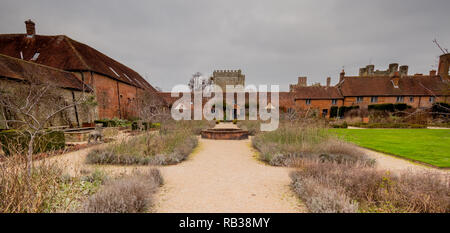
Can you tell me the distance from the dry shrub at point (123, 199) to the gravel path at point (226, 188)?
240 mm

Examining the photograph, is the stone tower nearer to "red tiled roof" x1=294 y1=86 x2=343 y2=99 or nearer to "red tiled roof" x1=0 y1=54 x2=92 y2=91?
"red tiled roof" x1=294 y1=86 x2=343 y2=99

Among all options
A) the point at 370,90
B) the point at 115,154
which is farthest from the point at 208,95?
the point at 115,154

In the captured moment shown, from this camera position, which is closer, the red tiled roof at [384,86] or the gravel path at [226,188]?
the gravel path at [226,188]

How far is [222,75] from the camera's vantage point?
4362cm

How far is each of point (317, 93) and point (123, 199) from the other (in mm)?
30400

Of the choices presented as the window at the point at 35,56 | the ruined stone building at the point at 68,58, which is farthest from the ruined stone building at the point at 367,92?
the window at the point at 35,56

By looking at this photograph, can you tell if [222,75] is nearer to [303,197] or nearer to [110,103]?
[110,103]

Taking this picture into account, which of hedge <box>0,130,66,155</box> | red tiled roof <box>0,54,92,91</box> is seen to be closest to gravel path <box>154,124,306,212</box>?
hedge <box>0,130,66,155</box>

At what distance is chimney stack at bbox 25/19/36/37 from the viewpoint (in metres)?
16.8

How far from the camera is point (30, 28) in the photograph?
17031 millimetres

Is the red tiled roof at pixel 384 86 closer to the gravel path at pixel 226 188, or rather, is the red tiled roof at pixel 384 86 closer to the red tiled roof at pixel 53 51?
the gravel path at pixel 226 188

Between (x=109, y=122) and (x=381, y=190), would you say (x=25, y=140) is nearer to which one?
(x=109, y=122)

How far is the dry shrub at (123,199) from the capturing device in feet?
8.44
